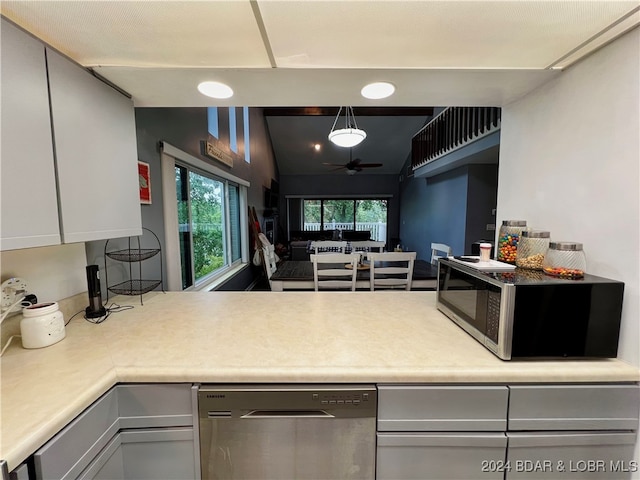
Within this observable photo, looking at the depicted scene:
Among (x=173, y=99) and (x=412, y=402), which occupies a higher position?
(x=173, y=99)

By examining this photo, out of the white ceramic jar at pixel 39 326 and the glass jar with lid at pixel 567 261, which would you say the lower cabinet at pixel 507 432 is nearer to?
→ the glass jar with lid at pixel 567 261

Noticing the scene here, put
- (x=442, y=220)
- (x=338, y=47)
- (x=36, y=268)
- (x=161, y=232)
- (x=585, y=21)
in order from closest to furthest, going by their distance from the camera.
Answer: (x=585, y=21) → (x=338, y=47) → (x=36, y=268) → (x=161, y=232) → (x=442, y=220)

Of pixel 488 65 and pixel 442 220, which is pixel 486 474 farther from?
pixel 442 220

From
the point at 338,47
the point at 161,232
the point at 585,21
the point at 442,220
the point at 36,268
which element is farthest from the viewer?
the point at 442,220

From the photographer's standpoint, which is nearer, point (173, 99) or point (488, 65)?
point (488, 65)

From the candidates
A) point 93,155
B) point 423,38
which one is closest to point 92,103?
point 93,155

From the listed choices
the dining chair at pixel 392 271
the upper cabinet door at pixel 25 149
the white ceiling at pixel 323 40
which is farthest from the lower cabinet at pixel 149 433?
the dining chair at pixel 392 271

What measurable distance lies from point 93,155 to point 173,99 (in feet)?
1.83

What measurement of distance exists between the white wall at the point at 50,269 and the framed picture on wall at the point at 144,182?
1.89 feet

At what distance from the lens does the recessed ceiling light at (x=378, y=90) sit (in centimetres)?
127

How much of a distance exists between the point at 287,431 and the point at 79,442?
589 millimetres

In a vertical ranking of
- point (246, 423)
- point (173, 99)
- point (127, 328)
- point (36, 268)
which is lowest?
point (246, 423)

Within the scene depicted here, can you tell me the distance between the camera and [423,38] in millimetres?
955

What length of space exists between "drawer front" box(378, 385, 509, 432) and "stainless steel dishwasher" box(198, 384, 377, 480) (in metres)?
0.06
